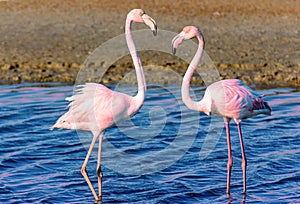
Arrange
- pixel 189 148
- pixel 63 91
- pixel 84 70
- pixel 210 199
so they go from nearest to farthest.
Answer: pixel 210 199
pixel 189 148
pixel 63 91
pixel 84 70

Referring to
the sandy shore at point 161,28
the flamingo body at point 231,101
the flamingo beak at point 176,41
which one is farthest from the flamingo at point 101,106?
the sandy shore at point 161,28

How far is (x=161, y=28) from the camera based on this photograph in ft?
43.6

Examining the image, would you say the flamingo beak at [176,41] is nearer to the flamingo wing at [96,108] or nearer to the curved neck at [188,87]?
the curved neck at [188,87]

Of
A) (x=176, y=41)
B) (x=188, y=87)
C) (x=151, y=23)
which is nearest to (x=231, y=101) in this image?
(x=188, y=87)

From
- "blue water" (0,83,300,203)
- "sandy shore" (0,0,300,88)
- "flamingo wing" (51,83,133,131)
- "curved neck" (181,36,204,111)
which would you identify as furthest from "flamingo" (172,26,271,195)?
"sandy shore" (0,0,300,88)

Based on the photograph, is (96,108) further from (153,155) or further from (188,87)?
(153,155)

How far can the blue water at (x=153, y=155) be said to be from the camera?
20.8 feet

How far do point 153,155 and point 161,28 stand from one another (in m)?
6.11

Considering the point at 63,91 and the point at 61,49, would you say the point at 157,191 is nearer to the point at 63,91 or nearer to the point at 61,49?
the point at 63,91

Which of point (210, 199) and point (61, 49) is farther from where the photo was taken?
point (61, 49)

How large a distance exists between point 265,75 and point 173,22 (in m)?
3.65

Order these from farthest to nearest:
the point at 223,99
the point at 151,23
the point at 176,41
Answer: the point at 223,99
the point at 176,41
the point at 151,23

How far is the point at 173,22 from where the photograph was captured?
13.9 meters

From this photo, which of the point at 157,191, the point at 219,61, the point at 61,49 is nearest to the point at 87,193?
the point at 157,191
